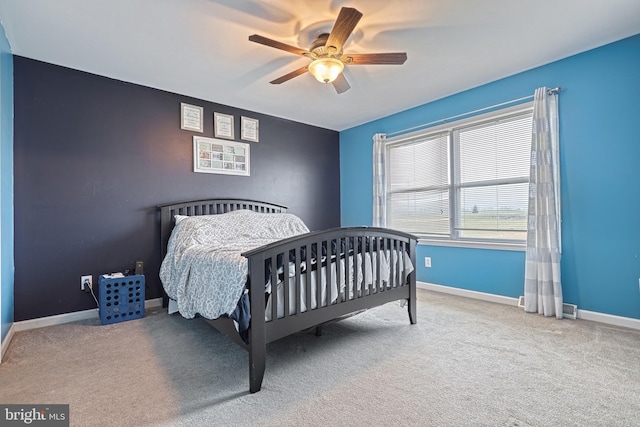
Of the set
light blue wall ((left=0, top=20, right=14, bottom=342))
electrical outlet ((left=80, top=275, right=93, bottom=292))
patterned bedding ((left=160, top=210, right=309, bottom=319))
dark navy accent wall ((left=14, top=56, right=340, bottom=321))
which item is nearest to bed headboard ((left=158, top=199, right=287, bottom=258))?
dark navy accent wall ((left=14, top=56, right=340, bottom=321))

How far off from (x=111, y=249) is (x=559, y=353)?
383cm

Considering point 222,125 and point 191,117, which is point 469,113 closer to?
point 222,125

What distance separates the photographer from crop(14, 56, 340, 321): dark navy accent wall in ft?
8.69

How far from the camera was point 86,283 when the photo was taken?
113 inches

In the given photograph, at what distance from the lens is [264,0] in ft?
6.46

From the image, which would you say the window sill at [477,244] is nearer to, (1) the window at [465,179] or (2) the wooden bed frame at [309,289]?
(1) the window at [465,179]

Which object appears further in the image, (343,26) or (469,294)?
(469,294)

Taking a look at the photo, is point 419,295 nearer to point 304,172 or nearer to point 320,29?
point 304,172

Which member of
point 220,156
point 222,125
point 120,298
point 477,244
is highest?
point 222,125

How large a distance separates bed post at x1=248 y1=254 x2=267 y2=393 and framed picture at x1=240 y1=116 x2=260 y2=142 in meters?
2.73

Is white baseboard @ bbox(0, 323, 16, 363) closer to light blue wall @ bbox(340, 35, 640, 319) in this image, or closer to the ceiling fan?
the ceiling fan

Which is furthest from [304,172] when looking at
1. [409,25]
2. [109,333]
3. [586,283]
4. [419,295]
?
[586,283]

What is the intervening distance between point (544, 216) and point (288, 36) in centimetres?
272

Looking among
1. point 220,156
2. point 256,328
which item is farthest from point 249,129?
point 256,328
